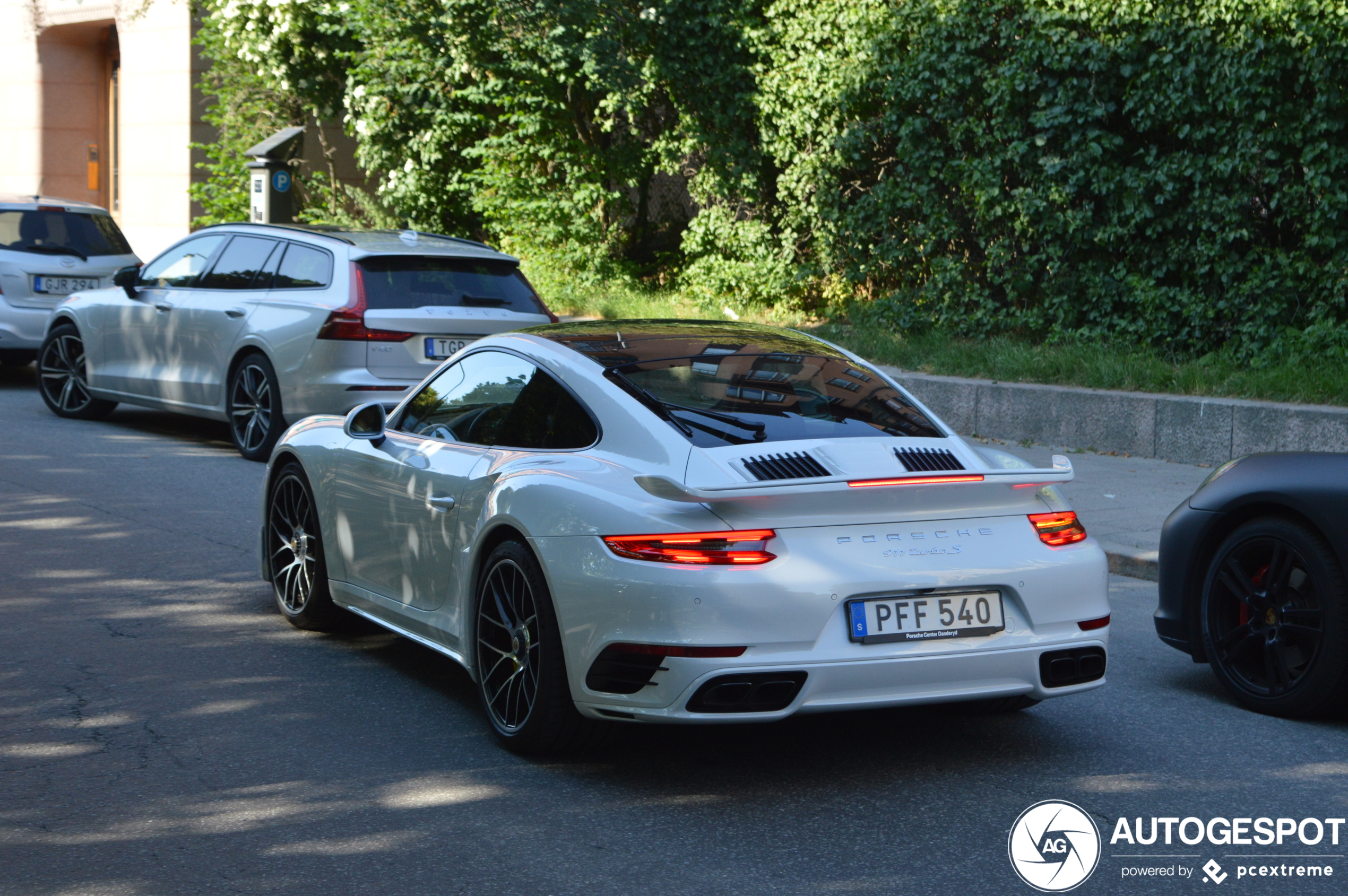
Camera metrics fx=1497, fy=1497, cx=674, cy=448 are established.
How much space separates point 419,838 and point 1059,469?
2.20 m

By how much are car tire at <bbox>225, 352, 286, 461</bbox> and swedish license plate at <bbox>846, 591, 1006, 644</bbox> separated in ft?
23.3

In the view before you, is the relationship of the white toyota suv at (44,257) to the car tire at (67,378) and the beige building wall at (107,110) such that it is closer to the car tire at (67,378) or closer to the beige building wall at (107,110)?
the car tire at (67,378)

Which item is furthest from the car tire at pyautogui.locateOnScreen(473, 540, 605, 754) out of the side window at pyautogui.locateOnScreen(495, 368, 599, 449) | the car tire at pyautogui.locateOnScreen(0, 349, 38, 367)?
the car tire at pyautogui.locateOnScreen(0, 349, 38, 367)

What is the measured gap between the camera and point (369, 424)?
5.73 metres

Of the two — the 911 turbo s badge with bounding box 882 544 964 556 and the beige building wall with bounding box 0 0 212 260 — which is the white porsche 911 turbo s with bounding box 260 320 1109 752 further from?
the beige building wall with bounding box 0 0 212 260

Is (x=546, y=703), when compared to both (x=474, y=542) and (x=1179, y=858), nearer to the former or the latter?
(x=474, y=542)

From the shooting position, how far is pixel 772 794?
173 inches

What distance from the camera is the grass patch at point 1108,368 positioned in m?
10.9

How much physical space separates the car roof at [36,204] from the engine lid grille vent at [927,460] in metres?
12.5

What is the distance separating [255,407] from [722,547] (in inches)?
292

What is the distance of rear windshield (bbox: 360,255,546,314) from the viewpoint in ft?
33.6

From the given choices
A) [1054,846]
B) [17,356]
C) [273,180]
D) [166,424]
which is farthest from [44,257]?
[1054,846]

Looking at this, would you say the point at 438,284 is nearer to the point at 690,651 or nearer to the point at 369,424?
the point at 369,424

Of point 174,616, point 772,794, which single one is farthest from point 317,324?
point 772,794
